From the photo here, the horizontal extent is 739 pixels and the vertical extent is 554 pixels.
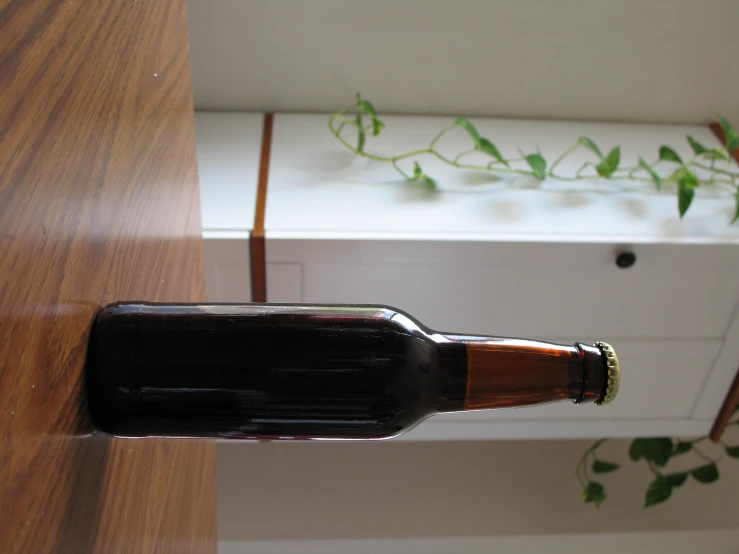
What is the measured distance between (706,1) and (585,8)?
0.20m

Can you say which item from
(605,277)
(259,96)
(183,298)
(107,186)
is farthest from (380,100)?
(107,186)

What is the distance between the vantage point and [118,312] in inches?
9.2

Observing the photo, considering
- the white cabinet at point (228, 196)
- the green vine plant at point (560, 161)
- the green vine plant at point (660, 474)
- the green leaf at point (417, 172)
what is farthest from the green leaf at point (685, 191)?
the white cabinet at point (228, 196)

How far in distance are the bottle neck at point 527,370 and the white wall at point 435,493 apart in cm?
108

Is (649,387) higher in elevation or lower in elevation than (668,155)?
lower

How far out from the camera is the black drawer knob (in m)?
0.93

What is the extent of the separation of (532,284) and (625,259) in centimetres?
12

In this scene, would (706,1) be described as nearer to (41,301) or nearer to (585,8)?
(585,8)

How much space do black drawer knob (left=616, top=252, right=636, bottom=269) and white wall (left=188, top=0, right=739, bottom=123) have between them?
40 centimetres

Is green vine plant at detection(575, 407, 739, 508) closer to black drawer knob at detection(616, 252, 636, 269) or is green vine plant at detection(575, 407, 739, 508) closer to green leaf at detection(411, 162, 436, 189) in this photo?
black drawer knob at detection(616, 252, 636, 269)

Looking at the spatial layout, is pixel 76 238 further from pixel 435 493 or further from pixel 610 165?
pixel 435 493

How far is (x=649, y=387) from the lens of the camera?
1080mm

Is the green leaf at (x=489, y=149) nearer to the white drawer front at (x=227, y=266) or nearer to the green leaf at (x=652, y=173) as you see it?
the green leaf at (x=652, y=173)

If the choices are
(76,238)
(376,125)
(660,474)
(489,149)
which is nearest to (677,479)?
(660,474)
